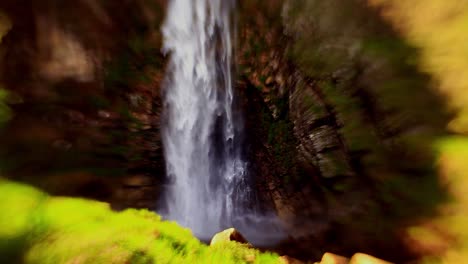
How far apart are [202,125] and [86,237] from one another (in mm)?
4297

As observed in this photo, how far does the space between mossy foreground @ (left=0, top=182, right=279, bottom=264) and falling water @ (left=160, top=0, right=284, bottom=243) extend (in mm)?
3376

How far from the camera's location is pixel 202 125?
647 cm

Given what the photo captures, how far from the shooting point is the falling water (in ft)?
19.0

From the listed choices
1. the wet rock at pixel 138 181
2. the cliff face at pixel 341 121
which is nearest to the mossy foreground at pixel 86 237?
the cliff face at pixel 341 121

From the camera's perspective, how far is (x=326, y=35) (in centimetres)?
423

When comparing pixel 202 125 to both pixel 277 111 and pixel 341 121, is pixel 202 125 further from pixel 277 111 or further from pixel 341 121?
pixel 341 121

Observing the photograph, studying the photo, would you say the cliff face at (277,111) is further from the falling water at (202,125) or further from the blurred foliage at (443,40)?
the falling water at (202,125)

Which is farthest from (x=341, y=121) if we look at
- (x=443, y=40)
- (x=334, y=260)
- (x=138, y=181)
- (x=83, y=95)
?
(x=83, y=95)

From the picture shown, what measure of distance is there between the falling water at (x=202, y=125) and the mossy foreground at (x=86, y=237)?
3.38 metres

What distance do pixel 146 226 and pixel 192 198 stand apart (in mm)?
4002

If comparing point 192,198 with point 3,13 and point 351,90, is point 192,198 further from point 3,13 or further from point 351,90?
point 3,13

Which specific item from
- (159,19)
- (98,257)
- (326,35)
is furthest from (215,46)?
(98,257)

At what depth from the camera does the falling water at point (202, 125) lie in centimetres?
580

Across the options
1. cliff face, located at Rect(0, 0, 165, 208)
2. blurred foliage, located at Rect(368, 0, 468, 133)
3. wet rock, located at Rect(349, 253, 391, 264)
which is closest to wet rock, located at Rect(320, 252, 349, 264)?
wet rock, located at Rect(349, 253, 391, 264)
